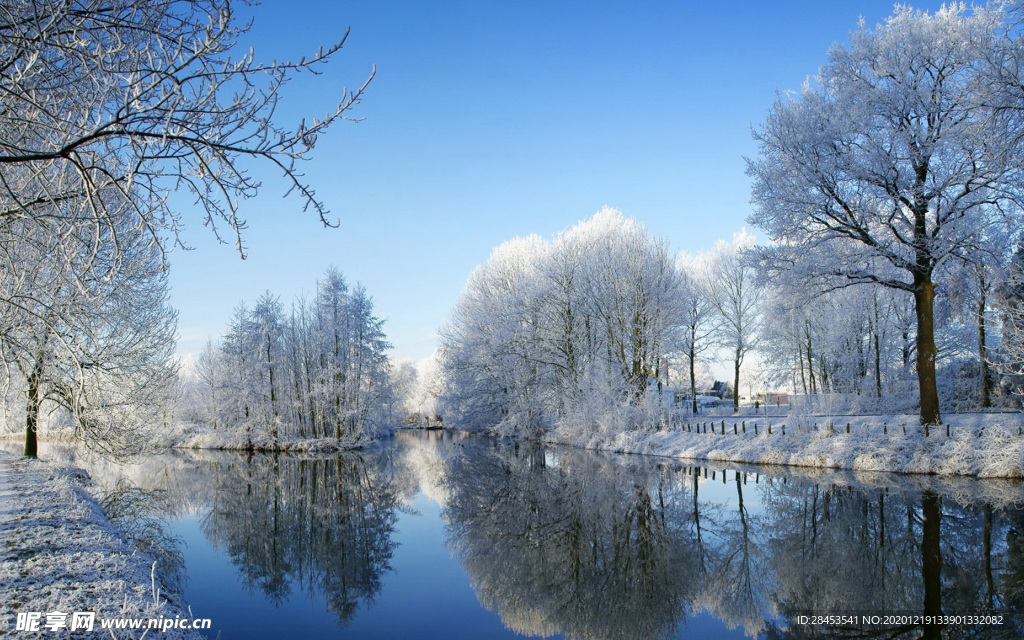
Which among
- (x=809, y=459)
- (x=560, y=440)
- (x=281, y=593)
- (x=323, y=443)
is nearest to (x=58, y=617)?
(x=281, y=593)

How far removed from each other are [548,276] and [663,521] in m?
21.9

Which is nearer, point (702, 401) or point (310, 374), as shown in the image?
point (310, 374)

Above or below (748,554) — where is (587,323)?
above

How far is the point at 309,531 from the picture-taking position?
11203mm

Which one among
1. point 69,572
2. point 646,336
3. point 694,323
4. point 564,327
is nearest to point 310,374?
point 564,327

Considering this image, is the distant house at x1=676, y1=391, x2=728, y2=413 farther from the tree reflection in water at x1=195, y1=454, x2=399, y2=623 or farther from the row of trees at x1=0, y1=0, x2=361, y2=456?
the row of trees at x1=0, y1=0, x2=361, y2=456

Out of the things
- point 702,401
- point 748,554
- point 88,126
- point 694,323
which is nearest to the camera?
point 88,126

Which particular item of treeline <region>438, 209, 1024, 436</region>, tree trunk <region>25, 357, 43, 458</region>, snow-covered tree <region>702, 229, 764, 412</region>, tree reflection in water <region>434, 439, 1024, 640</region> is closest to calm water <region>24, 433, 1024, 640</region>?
tree reflection in water <region>434, 439, 1024, 640</region>

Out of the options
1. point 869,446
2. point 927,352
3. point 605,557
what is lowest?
point 605,557

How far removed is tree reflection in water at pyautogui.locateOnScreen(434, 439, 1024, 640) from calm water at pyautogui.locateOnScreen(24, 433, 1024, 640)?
3cm

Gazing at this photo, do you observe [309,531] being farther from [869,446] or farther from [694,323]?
[694,323]

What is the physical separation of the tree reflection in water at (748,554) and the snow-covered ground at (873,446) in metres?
0.99

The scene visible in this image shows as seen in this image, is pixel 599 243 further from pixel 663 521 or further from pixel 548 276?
pixel 663 521

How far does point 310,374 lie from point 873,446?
98.4 ft
